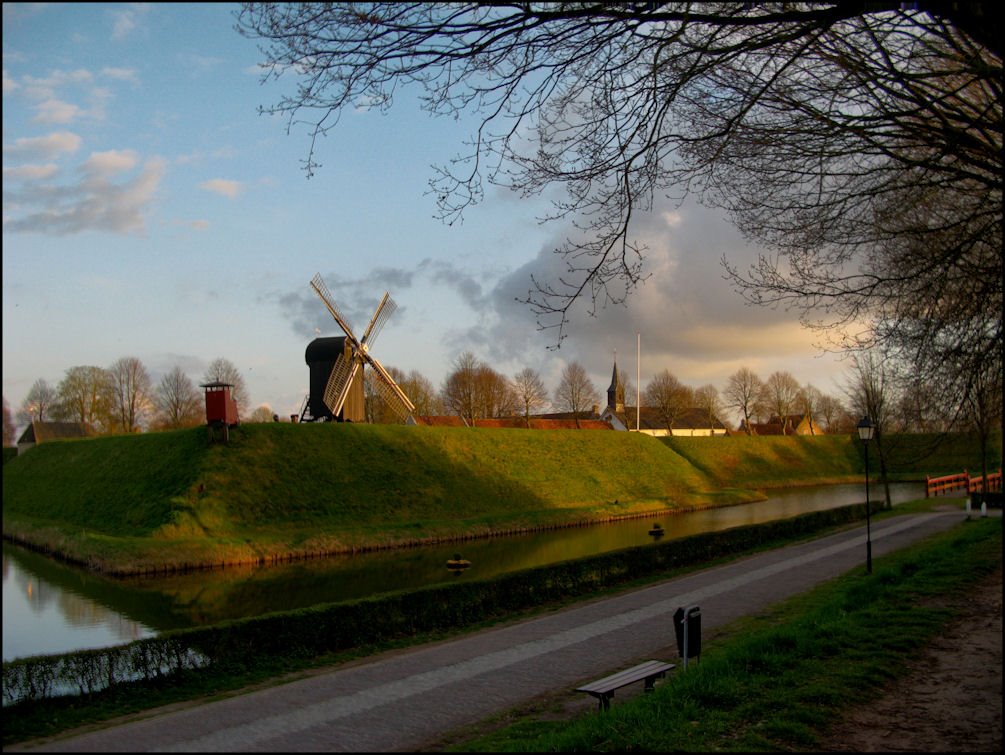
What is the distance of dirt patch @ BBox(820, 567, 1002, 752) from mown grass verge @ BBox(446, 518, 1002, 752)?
0.14 m

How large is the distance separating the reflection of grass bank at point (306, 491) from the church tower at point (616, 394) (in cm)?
4767

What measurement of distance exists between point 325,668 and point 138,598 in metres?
11.0

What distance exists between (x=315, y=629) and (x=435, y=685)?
3314mm

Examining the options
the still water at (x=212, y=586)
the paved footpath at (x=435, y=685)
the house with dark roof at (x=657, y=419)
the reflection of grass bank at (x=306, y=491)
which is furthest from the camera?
the house with dark roof at (x=657, y=419)

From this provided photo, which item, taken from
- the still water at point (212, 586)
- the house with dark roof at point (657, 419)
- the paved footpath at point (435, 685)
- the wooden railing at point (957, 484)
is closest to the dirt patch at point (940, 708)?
the paved footpath at point (435, 685)

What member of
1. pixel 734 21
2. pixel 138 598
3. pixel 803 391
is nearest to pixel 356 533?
pixel 138 598

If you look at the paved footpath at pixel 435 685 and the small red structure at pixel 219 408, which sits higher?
the small red structure at pixel 219 408

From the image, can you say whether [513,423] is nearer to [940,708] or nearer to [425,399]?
[425,399]

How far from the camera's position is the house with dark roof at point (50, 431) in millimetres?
57344

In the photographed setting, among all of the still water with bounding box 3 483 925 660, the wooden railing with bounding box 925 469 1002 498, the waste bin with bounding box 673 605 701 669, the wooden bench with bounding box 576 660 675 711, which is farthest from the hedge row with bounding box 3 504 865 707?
the wooden railing with bounding box 925 469 1002 498

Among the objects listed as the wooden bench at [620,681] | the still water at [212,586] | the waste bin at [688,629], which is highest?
the waste bin at [688,629]

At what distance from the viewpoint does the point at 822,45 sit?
22.8ft

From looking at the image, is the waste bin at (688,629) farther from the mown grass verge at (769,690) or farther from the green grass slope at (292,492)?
the green grass slope at (292,492)

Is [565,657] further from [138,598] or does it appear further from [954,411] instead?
[138,598]
